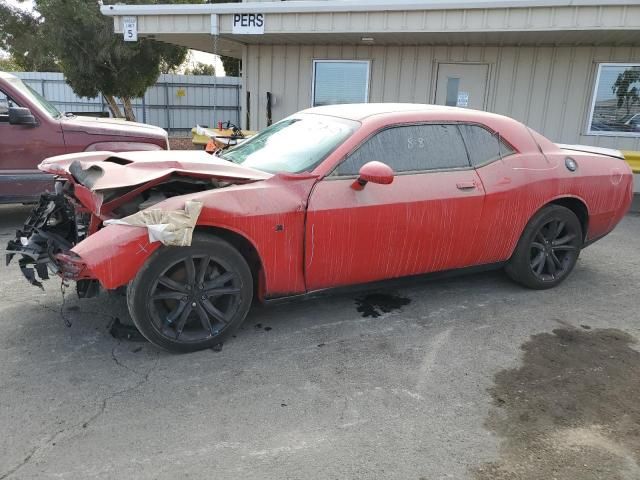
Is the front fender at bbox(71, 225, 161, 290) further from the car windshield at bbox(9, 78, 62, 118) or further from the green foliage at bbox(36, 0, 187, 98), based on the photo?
the green foliage at bbox(36, 0, 187, 98)

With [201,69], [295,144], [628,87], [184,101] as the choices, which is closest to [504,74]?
[628,87]

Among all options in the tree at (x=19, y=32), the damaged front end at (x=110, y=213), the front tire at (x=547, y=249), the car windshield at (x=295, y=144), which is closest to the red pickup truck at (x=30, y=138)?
the damaged front end at (x=110, y=213)

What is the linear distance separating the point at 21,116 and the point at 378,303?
4582mm

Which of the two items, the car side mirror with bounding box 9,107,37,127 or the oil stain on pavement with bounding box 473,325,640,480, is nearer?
the oil stain on pavement with bounding box 473,325,640,480

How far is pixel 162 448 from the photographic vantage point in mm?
2604

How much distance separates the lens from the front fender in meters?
3.07

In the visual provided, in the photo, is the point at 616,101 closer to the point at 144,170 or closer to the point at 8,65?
the point at 144,170

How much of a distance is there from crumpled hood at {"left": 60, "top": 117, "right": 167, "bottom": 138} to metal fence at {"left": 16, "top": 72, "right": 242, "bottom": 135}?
517 inches

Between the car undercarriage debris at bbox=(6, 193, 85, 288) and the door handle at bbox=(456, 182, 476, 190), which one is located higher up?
the door handle at bbox=(456, 182, 476, 190)

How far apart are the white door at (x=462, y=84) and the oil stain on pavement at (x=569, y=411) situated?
6973 mm

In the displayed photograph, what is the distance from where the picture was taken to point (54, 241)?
12.0 feet

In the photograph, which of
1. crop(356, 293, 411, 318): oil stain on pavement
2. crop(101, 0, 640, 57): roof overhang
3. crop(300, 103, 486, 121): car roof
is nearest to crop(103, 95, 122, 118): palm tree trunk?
crop(101, 0, 640, 57): roof overhang

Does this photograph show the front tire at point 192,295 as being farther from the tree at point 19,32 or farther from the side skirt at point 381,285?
the tree at point 19,32

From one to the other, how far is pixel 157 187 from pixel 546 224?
3256mm
